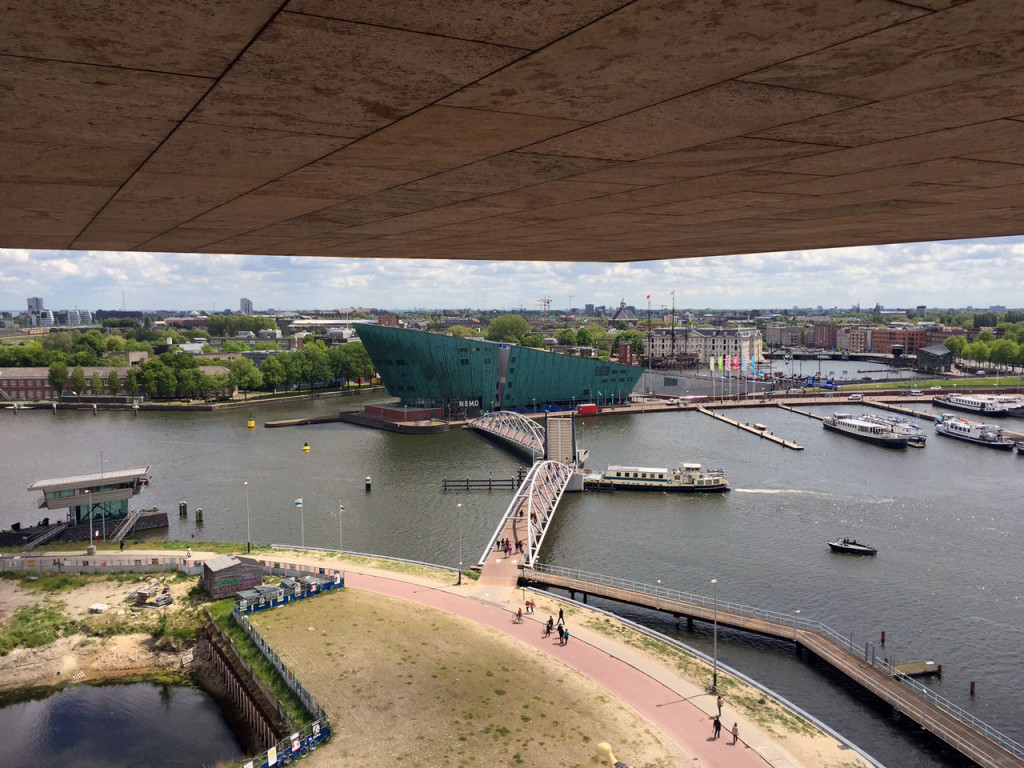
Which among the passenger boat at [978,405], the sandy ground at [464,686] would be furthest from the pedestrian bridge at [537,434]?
the passenger boat at [978,405]

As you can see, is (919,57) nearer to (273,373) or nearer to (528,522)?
(528,522)

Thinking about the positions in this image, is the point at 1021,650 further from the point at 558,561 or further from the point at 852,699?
the point at 558,561

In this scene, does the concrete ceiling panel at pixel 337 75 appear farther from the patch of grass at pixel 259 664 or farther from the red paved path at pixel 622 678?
the patch of grass at pixel 259 664

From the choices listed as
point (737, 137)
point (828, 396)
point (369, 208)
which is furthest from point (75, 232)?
point (828, 396)

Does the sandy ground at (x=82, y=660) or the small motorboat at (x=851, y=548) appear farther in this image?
the small motorboat at (x=851, y=548)

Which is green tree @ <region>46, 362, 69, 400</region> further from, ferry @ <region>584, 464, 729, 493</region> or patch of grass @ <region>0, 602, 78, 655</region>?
ferry @ <region>584, 464, 729, 493</region>

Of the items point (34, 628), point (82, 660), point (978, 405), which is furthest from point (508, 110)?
point (978, 405)

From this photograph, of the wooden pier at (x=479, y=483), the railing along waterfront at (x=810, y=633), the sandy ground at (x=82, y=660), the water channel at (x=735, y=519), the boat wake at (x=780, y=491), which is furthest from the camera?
the wooden pier at (x=479, y=483)

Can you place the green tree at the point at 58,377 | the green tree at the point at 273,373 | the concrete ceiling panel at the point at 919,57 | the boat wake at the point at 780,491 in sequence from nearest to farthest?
1. the concrete ceiling panel at the point at 919,57
2. the boat wake at the point at 780,491
3. the green tree at the point at 58,377
4. the green tree at the point at 273,373
